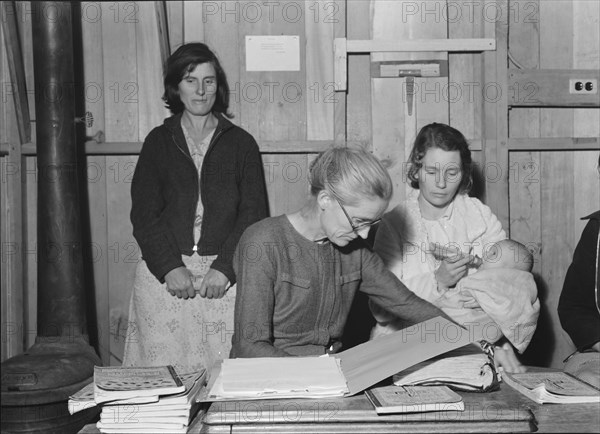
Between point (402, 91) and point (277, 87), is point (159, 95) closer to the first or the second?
point (277, 87)

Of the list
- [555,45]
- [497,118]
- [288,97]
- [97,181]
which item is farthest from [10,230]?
[555,45]

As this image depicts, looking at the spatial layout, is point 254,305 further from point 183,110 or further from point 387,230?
point 183,110

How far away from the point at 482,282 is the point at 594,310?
0.51 m

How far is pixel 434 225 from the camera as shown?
3.08 metres

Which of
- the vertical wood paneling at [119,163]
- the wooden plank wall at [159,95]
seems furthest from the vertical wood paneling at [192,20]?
the vertical wood paneling at [119,163]

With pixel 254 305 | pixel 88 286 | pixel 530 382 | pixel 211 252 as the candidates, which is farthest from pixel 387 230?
pixel 88 286

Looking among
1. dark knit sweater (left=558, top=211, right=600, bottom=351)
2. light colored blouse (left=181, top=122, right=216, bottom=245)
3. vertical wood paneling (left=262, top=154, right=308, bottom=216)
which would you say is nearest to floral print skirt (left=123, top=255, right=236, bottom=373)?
light colored blouse (left=181, top=122, right=216, bottom=245)

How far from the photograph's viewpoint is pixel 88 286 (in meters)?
3.68

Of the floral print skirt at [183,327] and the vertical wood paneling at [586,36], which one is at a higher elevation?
the vertical wood paneling at [586,36]

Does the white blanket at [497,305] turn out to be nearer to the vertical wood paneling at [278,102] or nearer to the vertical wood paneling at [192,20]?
the vertical wood paneling at [278,102]

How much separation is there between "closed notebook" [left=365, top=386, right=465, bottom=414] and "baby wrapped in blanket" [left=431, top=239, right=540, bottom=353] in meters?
1.08

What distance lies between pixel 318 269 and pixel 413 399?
0.85m

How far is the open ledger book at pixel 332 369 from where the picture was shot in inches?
65.9

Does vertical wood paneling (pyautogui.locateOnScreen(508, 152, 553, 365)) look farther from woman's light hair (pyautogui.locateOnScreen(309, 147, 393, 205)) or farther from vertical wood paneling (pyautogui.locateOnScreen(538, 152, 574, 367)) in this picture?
woman's light hair (pyautogui.locateOnScreen(309, 147, 393, 205))
